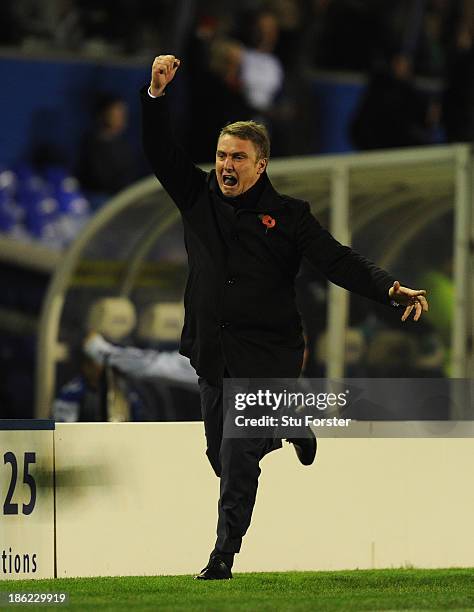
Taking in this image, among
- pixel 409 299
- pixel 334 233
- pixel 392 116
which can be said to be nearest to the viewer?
pixel 409 299

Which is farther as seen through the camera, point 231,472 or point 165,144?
point 231,472

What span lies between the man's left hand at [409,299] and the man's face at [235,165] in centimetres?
61

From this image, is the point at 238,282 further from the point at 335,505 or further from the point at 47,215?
the point at 47,215

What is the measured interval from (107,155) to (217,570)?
842cm

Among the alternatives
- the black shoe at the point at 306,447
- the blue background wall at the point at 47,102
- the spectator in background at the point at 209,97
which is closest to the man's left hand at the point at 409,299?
the black shoe at the point at 306,447

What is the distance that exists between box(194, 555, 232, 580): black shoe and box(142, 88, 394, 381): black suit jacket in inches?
25.8

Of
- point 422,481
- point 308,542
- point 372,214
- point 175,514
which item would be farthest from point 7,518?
point 372,214

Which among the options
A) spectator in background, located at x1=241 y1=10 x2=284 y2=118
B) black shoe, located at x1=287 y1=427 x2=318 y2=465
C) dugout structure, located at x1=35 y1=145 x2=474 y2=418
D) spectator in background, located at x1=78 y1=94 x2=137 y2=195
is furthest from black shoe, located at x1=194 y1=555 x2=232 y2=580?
spectator in background, located at x1=241 y1=10 x2=284 y2=118

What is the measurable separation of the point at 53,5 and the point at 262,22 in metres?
1.85

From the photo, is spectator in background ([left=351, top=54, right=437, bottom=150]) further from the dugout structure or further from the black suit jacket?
the black suit jacket

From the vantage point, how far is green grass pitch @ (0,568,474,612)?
16.9ft

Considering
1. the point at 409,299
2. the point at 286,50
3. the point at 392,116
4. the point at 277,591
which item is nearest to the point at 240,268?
the point at 409,299

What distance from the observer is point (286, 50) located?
1429 centimetres

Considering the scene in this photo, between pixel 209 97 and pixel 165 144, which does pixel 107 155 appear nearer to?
pixel 209 97
